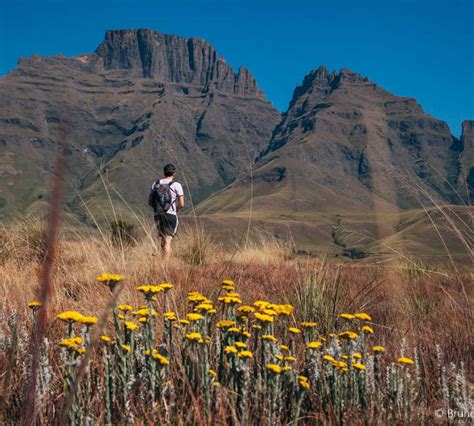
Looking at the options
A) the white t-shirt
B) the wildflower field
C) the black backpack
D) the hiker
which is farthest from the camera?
the white t-shirt

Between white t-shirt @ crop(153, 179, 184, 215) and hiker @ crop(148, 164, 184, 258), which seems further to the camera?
white t-shirt @ crop(153, 179, 184, 215)

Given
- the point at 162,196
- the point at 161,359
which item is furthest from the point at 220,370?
the point at 162,196

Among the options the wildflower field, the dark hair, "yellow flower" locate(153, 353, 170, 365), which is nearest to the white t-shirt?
the dark hair

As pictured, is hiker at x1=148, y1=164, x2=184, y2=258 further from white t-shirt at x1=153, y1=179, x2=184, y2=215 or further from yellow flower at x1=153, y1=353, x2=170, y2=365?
yellow flower at x1=153, y1=353, x2=170, y2=365

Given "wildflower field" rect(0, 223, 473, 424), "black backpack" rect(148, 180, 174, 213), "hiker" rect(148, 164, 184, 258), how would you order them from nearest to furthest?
"wildflower field" rect(0, 223, 473, 424) → "hiker" rect(148, 164, 184, 258) → "black backpack" rect(148, 180, 174, 213)

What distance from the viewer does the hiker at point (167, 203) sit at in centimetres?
964

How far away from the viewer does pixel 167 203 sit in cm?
983

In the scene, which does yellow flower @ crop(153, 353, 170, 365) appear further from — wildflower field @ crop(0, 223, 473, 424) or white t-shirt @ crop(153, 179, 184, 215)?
white t-shirt @ crop(153, 179, 184, 215)

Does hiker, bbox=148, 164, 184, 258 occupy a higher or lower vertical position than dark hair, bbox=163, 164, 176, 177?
lower

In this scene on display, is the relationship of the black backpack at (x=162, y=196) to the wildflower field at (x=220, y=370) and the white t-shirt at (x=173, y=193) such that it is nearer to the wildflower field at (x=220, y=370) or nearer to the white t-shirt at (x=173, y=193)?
the white t-shirt at (x=173, y=193)

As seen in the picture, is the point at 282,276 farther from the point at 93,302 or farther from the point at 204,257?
the point at 93,302

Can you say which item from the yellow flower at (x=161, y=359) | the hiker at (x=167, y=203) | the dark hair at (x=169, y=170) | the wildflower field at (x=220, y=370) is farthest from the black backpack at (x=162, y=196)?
the yellow flower at (x=161, y=359)

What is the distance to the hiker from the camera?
9641mm

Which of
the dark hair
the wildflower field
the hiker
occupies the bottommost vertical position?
the wildflower field
